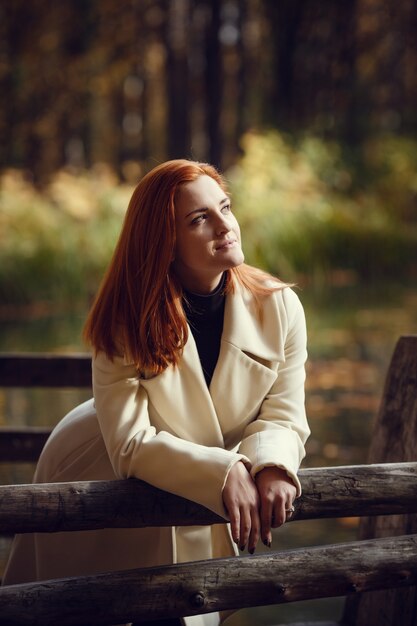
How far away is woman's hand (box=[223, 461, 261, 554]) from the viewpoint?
228 centimetres

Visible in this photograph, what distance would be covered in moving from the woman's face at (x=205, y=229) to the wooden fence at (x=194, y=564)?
587mm

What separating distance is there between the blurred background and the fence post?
0.57 m

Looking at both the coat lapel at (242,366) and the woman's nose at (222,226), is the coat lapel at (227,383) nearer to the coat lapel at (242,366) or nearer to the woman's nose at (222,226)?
the coat lapel at (242,366)

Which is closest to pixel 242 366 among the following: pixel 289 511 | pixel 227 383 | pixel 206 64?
pixel 227 383

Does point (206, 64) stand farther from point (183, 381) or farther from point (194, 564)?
point (194, 564)

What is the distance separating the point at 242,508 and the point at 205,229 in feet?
2.42

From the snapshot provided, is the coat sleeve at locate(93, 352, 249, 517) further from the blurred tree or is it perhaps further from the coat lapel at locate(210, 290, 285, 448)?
the blurred tree

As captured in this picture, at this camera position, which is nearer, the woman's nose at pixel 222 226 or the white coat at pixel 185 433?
the white coat at pixel 185 433

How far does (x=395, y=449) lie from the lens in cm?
331

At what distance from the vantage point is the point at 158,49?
28266 mm

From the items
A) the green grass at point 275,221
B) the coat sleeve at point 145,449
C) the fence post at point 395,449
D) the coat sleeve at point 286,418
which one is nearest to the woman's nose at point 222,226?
the coat sleeve at point 286,418

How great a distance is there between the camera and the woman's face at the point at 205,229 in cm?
257

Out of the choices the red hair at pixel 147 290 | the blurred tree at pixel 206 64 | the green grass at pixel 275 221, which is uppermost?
the red hair at pixel 147 290

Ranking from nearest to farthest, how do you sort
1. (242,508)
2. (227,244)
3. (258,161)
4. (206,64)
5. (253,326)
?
(242,508) < (227,244) < (253,326) < (258,161) < (206,64)
